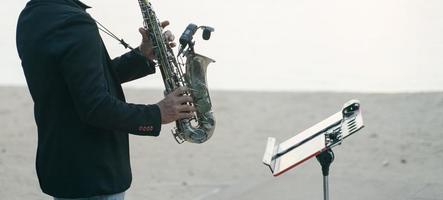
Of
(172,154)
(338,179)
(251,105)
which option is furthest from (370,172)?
(251,105)

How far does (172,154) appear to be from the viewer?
6066 mm

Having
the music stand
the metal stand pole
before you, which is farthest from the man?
the metal stand pole

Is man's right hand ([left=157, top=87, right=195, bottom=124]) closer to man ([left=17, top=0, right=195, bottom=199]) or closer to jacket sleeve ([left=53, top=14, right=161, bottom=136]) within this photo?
man ([left=17, top=0, right=195, bottom=199])

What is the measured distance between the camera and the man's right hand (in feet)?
8.55

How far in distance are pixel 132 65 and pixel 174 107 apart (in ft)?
1.46

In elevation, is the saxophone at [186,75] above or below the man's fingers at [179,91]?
below

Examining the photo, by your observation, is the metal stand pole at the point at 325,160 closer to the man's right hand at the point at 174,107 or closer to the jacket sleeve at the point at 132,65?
the man's right hand at the point at 174,107

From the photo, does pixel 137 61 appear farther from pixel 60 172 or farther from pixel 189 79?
pixel 60 172

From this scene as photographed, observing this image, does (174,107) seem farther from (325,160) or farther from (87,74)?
(325,160)

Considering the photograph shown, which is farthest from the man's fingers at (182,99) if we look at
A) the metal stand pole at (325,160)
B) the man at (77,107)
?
the metal stand pole at (325,160)

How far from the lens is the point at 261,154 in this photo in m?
5.96

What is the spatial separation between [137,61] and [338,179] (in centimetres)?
254

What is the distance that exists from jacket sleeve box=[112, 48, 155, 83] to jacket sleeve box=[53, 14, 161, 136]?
51 centimetres

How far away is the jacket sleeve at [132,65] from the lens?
2.98 meters
